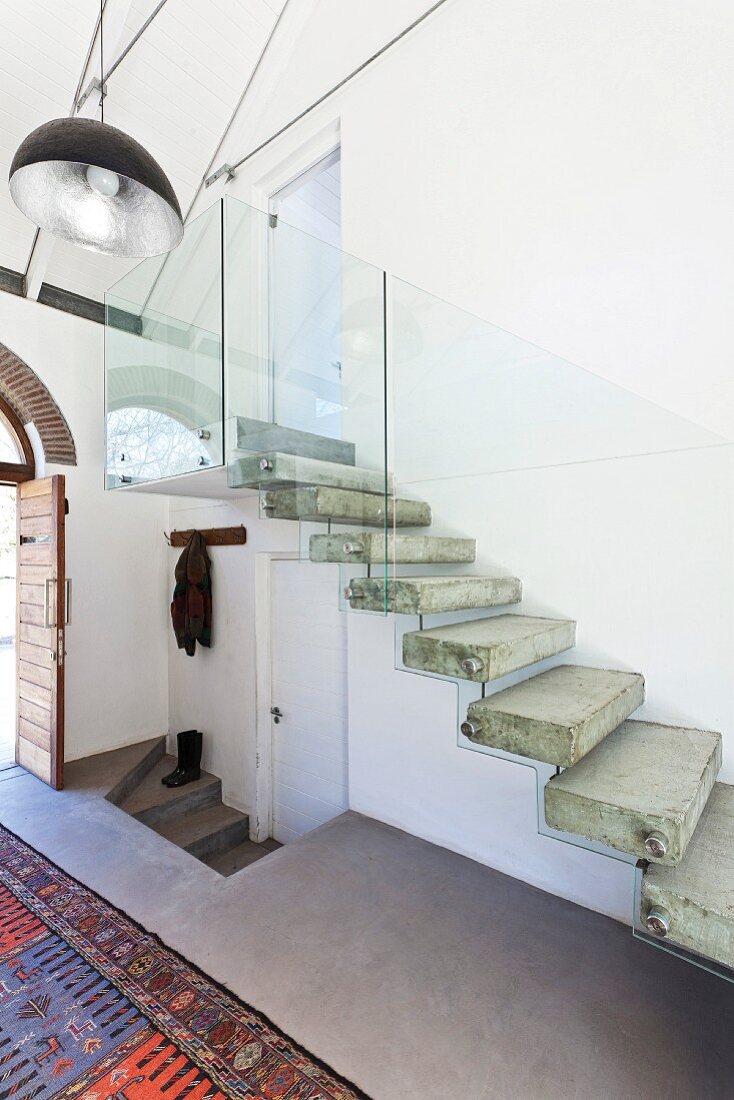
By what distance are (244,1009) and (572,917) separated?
46.9 inches

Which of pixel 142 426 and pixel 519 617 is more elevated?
pixel 142 426

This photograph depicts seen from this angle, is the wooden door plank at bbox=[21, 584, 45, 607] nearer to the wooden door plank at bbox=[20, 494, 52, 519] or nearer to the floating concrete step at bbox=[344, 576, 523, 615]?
the wooden door plank at bbox=[20, 494, 52, 519]

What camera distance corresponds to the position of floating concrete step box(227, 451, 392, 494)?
203cm

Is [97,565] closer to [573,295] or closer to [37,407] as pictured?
[37,407]

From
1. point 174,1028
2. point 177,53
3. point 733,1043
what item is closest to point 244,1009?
point 174,1028

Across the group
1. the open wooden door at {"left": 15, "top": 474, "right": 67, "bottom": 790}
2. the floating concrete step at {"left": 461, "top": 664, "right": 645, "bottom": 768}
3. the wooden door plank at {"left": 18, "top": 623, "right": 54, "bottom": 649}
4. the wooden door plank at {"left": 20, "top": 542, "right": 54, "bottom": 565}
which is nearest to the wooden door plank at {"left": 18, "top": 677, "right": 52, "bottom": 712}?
the open wooden door at {"left": 15, "top": 474, "right": 67, "bottom": 790}

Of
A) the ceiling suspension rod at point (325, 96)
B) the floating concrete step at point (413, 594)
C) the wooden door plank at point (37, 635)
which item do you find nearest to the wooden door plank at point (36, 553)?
the wooden door plank at point (37, 635)

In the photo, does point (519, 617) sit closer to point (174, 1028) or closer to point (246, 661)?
point (174, 1028)

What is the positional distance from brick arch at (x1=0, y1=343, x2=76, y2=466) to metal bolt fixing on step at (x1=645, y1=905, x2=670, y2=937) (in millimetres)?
A: 4240

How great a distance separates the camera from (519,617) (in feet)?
7.23

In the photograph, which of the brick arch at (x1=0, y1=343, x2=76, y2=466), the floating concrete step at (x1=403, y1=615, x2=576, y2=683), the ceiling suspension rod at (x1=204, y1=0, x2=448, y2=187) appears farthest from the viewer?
the brick arch at (x1=0, y1=343, x2=76, y2=466)

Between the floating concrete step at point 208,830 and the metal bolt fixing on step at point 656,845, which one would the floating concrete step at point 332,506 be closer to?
the metal bolt fixing on step at point 656,845

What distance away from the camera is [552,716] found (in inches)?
54.8

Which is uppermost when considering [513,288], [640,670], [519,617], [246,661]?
[513,288]
